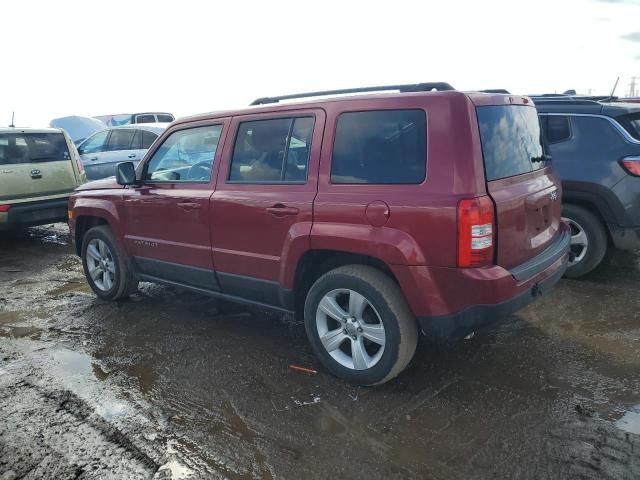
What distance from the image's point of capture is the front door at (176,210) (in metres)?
4.03

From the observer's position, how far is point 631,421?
2824 mm

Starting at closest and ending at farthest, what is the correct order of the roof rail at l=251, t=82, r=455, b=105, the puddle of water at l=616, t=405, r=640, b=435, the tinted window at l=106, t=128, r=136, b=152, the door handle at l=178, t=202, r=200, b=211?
the puddle of water at l=616, t=405, r=640, b=435
the roof rail at l=251, t=82, r=455, b=105
the door handle at l=178, t=202, r=200, b=211
the tinted window at l=106, t=128, r=136, b=152

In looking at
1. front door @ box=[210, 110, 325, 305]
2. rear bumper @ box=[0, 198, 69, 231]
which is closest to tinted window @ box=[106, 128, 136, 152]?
rear bumper @ box=[0, 198, 69, 231]

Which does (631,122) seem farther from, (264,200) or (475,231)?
(264,200)

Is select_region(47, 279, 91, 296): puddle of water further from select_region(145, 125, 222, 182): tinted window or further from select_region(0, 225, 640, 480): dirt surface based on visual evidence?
select_region(145, 125, 222, 182): tinted window

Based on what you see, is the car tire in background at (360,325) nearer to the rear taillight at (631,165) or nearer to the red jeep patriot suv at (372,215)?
the red jeep patriot suv at (372,215)

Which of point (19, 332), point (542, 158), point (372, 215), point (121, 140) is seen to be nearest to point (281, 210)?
point (372, 215)

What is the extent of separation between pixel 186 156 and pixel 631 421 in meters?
3.66

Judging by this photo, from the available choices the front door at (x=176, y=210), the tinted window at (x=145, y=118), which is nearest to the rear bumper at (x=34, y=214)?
the front door at (x=176, y=210)

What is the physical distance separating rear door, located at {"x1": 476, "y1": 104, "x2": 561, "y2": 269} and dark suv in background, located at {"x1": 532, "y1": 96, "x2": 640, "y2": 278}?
54.9 inches

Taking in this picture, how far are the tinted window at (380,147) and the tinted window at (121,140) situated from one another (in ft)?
28.1

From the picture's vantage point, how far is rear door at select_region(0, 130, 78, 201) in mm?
7040

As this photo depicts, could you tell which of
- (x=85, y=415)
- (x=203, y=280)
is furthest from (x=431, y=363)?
(x=85, y=415)

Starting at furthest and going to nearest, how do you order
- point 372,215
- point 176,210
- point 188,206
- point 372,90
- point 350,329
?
1. point 176,210
2. point 188,206
3. point 372,90
4. point 350,329
5. point 372,215
